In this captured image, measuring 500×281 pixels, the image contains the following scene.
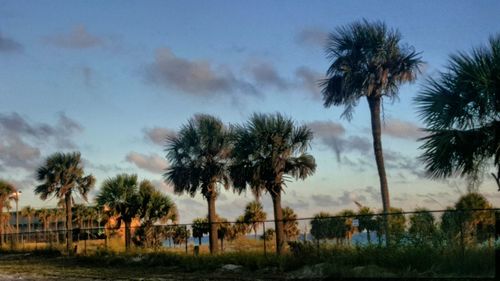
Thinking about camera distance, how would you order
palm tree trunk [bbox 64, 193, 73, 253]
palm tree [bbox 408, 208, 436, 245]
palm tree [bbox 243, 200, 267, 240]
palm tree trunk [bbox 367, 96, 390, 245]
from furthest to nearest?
palm tree [bbox 243, 200, 267, 240] < palm tree trunk [bbox 64, 193, 73, 253] < palm tree trunk [bbox 367, 96, 390, 245] < palm tree [bbox 408, 208, 436, 245]

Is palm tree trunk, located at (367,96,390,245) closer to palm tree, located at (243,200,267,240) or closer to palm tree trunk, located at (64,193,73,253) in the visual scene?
palm tree trunk, located at (64,193,73,253)

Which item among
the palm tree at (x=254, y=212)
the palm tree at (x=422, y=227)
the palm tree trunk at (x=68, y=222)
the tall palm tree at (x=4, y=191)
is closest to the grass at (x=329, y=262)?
the palm tree at (x=422, y=227)

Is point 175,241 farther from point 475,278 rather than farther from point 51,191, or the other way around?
point 475,278

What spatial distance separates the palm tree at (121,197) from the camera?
43.2 m

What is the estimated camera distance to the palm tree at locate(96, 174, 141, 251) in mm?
43156

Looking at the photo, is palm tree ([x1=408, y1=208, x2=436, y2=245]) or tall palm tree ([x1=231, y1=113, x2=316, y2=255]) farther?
tall palm tree ([x1=231, y1=113, x2=316, y2=255])

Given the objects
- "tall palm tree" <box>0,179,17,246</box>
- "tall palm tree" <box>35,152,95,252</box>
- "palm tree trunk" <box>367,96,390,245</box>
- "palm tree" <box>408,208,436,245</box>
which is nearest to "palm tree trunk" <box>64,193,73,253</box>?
"tall palm tree" <box>35,152,95,252</box>

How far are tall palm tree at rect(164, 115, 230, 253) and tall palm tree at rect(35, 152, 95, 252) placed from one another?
15.3m

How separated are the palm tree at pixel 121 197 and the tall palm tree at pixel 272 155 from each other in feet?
44.9

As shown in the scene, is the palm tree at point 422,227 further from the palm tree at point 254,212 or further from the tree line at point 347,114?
the palm tree at point 254,212

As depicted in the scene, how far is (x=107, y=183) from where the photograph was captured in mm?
43562

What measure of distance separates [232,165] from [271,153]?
9.08 feet

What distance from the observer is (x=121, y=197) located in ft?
143

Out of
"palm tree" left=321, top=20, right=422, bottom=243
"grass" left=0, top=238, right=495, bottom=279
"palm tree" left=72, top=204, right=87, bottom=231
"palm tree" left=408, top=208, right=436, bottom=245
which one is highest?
"palm tree" left=321, top=20, right=422, bottom=243
